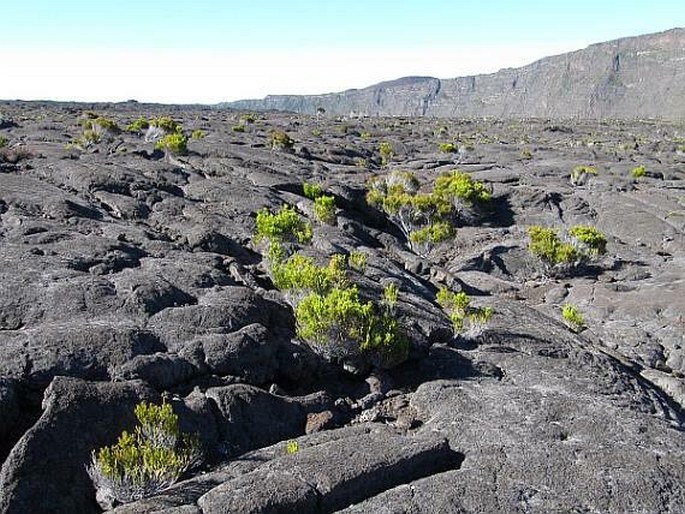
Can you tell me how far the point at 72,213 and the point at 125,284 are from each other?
305 inches

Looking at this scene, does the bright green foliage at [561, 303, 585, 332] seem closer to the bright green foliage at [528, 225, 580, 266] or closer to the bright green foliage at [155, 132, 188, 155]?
the bright green foliage at [528, 225, 580, 266]

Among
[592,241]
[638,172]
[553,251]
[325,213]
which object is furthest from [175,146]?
[638,172]

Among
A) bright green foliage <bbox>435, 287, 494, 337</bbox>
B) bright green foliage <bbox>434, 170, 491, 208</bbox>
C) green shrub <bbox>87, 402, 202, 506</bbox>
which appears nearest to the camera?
green shrub <bbox>87, 402, 202, 506</bbox>

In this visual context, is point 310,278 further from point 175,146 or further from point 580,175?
point 580,175

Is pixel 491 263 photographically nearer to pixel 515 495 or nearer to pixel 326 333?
pixel 326 333

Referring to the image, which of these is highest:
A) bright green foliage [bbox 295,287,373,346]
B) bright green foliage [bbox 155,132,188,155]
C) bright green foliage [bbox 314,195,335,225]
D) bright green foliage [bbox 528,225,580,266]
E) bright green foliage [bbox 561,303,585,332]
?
bright green foliage [bbox 155,132,188,155]

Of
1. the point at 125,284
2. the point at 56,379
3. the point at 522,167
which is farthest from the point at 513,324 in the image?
the point at 522,167

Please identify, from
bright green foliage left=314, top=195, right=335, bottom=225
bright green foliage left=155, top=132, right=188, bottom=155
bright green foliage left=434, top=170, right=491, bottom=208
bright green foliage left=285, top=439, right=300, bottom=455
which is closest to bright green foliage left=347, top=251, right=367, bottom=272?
bright green foliage left=314, top=195, right=335, bottom=225

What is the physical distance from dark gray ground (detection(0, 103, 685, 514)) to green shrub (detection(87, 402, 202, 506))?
10.2 inches

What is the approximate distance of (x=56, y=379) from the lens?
382 inches

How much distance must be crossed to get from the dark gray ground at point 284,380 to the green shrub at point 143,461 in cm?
→ 26

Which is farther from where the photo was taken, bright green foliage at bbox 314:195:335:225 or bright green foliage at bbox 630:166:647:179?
bright green foliage at bbox 630:166:647:179

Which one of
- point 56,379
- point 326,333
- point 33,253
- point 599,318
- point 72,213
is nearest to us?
point 56,379

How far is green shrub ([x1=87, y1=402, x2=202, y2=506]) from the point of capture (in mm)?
8328
